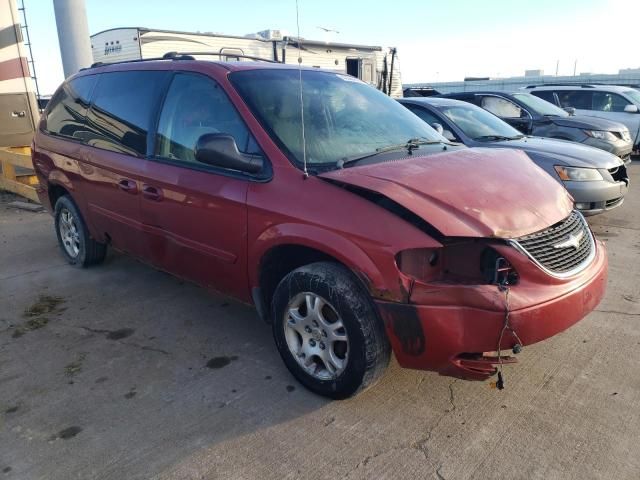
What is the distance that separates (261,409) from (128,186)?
6.61ft

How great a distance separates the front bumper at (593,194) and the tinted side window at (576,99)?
7.00 meters

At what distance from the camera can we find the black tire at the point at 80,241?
4.78m

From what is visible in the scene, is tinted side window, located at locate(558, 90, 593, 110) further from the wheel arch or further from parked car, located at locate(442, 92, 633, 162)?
the wheel arch

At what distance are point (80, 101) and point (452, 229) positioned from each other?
3753mm

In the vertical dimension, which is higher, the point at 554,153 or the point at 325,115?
the point at 325,115

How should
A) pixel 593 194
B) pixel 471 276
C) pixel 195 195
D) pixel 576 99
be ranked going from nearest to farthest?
pixel 471 276
pixel 195 195
pixel 593 194
pixel 576 99

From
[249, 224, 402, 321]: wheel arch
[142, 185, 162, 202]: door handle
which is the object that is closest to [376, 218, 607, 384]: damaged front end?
[249, 224, 402, 321]: wheel arch

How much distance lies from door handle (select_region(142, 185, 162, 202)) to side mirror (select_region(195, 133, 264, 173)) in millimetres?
741

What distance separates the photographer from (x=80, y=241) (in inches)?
192

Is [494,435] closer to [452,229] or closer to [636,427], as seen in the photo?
[636,427]

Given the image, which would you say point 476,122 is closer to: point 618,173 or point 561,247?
point 618,173

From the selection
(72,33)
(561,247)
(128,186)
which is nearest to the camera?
(561,247)

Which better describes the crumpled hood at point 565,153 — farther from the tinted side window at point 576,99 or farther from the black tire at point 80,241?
the tinted side window at point 576,99

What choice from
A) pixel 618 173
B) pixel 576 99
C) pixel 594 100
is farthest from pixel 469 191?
pixel 594 100
